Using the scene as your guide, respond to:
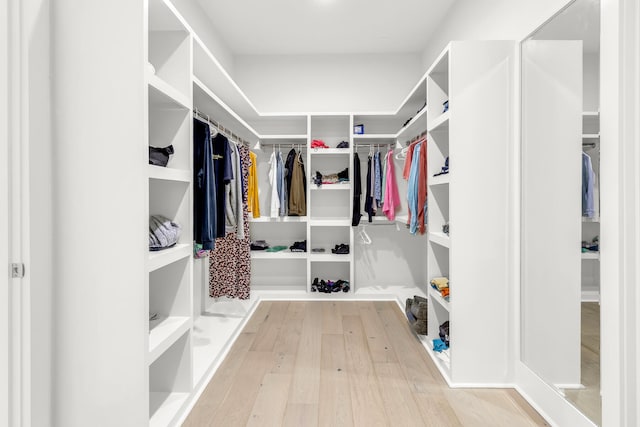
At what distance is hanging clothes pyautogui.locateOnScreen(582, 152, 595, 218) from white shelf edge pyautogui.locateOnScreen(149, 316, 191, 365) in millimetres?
2102

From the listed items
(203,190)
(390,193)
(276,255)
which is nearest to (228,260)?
(276,255)

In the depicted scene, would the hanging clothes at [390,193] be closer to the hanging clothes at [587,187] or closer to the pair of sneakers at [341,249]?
the pair of sneakers at [341,249]

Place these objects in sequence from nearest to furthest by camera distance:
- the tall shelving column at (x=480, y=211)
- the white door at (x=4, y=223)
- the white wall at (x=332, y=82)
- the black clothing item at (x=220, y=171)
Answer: the white door at (x=4, y=223), the tall shelving column at (x=480, y=211), the black clothing item at (x=220, y=171), the white wall at (x=332, y=82)

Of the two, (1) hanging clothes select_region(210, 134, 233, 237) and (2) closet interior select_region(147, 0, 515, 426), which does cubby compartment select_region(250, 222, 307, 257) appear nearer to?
(2) closet interior select_region(147, 0, 515, 426)

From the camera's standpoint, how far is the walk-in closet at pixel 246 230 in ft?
4.28

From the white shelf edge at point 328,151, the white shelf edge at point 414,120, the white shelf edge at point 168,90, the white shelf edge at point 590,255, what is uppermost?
the white shelf edge at point 414,120

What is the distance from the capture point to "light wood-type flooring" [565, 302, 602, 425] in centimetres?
147

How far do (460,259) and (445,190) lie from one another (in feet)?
2.58

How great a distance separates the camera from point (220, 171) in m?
2.58

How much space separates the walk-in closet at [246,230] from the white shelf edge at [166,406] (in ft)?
0.04

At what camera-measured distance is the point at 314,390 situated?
80.3 inches

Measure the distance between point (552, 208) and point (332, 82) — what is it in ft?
10.5

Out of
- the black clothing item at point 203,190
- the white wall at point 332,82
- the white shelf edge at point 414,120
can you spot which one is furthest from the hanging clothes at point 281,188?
the black clothing item at point 203,190

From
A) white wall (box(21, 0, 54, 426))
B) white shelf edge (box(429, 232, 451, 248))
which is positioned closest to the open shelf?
white shelf edge (box(429, 232, 451, 248))
